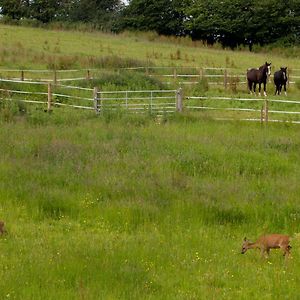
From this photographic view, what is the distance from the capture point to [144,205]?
435 inches

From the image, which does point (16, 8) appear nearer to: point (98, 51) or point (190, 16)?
point (190, 16)

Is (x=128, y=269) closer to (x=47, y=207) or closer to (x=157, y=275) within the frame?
(x=157, y=275)

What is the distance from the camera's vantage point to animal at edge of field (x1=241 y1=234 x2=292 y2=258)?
8.59 m

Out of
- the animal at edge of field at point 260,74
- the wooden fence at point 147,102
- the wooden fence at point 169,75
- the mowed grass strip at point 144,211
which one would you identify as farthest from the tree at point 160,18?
the mowed grass strip at point 144,211

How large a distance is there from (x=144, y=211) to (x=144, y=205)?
0.25m

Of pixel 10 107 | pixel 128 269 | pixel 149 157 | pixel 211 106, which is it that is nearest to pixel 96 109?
pixel 10 107

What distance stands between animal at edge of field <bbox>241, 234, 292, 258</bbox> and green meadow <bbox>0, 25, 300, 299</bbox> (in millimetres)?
177

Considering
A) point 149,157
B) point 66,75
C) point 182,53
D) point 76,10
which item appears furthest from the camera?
point 76,10

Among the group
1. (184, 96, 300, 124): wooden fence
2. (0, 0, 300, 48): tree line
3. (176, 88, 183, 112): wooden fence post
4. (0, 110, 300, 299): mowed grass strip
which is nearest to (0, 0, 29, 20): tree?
(0, 0, 300, 48): tree line

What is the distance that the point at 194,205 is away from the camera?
36.5 feet

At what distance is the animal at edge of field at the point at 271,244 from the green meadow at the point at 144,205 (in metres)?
0.18

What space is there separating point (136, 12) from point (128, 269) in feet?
200

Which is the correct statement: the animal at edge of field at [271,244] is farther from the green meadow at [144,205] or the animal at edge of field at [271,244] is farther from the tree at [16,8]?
the tree at [16,8]

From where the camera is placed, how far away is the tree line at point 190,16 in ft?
193
